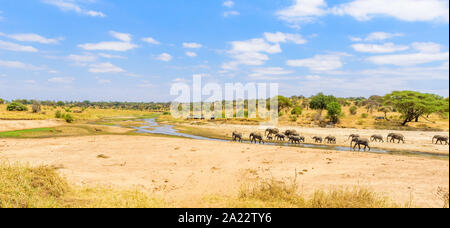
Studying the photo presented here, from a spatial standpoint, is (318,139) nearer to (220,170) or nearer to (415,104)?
(220,170)

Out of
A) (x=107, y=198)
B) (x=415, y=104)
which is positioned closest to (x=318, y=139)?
(x=107, y=198)

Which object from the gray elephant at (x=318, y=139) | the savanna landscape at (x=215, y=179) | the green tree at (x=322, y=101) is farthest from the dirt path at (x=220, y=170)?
the green tree at (x=322, y=101)

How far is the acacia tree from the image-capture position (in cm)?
4188

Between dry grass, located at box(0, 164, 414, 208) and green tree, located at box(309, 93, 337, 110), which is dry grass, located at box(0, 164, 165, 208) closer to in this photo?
dry grass, located at box(0, 164, 414, 208)

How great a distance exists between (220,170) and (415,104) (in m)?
45.4

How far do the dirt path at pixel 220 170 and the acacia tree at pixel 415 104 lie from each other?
111 feet

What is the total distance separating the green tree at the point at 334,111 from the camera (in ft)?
157

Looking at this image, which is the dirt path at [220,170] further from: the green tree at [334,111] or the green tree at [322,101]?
the green tree at [322,101]

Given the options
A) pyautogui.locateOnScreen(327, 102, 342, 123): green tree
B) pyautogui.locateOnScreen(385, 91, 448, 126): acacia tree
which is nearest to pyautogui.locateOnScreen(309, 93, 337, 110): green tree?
pyautogui.locateOnScreen(327, 102, 342, 123): green tree
